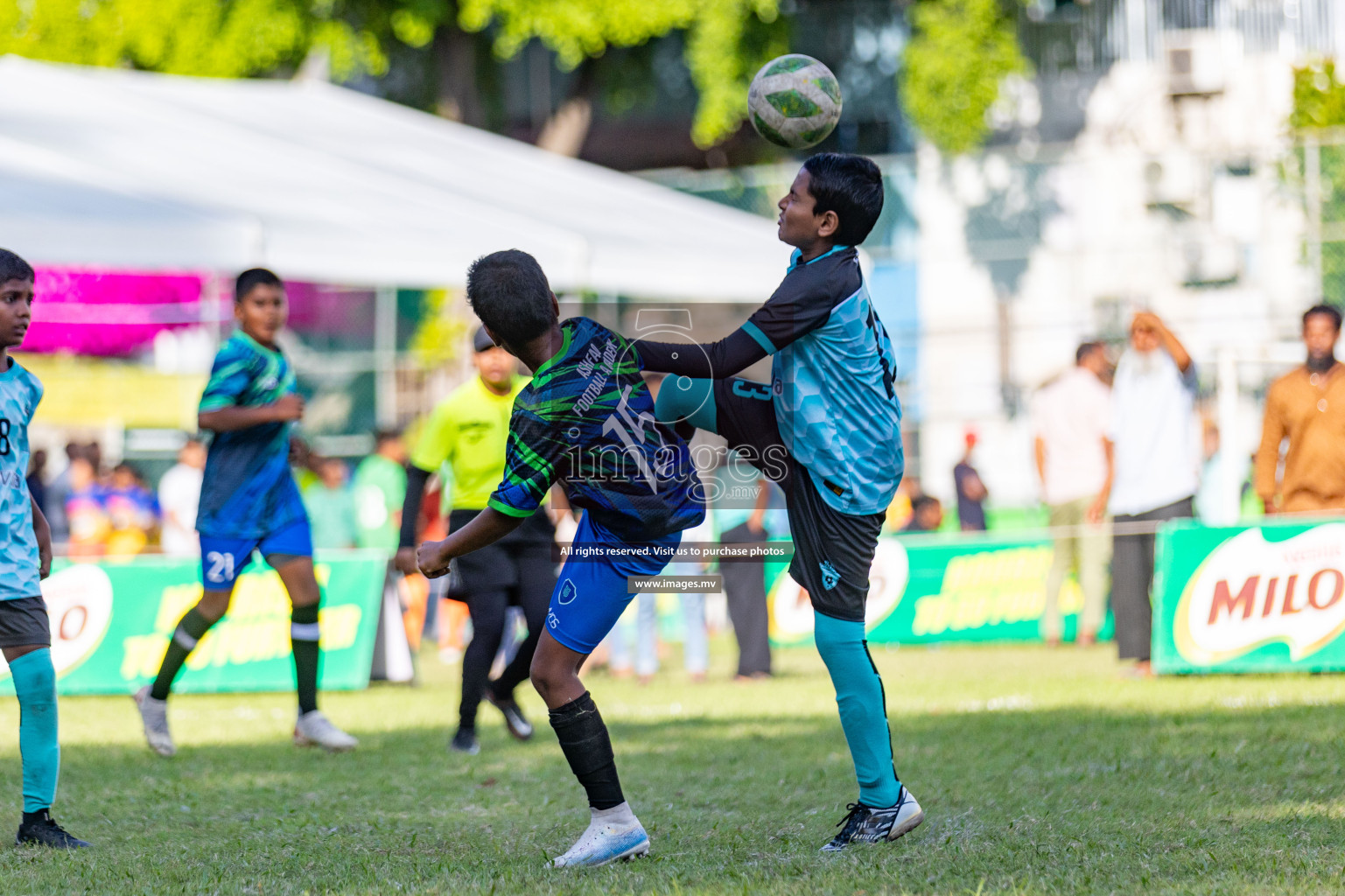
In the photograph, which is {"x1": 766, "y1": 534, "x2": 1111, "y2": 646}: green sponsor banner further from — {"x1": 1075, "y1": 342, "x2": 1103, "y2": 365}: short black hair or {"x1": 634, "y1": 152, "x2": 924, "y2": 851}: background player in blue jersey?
{"x1": 634, "y1": 152, "x2": 924, "y2": 851}: background player in blue jersey

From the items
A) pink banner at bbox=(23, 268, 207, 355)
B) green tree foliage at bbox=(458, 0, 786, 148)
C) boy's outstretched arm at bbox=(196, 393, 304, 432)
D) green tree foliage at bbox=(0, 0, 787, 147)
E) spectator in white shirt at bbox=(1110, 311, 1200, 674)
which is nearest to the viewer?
boy's outstretched arm at bbox=(196, 393, 304, 432)

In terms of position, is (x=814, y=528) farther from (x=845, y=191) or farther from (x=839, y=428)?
(x=845, y=191)

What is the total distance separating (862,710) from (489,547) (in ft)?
10.5

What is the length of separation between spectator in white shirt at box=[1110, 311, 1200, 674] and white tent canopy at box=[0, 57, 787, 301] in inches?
175

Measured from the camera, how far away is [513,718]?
24.9 ft

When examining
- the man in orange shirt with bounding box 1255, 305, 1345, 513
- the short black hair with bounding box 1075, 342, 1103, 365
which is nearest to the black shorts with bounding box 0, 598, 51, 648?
the man in orange shirt with bounding box 1255, 305, 1345, 513

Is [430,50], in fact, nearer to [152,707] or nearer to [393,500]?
[393,500]

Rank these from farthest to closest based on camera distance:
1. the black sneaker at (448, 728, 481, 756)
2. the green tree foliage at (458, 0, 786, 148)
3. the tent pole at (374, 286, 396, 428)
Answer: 1. the tent pole at (374, 286, 396, 428)
2. the green tree foliage at (458, 0, 786, 148)
3. the black sneaker at (448, 728, 481, 756)

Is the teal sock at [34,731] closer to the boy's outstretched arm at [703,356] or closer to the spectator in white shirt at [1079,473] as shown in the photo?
the boy's outstretched arm at [703,356]

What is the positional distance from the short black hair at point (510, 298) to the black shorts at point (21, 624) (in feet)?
6.18

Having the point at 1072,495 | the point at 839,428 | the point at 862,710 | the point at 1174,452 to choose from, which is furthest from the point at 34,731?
the point at 1072,495

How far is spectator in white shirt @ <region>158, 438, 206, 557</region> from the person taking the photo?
13391 millimetres

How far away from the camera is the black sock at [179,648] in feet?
23.5

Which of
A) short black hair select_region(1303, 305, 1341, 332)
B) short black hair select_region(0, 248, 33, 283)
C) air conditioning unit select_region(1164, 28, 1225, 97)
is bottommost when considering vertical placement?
short black hair select_region(0, 248, 33, 283)
